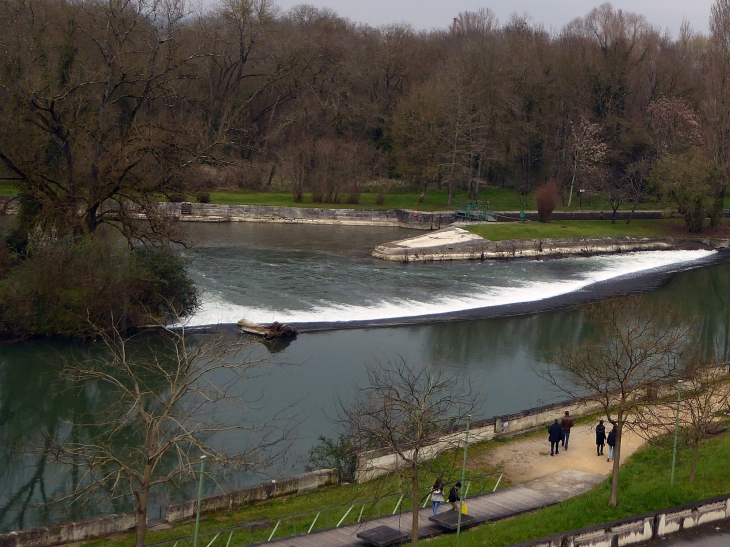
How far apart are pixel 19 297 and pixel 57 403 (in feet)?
22.8

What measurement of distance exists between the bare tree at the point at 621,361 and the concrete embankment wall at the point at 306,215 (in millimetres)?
26181

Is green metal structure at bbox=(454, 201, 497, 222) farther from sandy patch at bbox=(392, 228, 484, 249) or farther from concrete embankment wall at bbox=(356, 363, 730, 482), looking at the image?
concrete embankment wall at bbox=(356, 363, 730, 482)

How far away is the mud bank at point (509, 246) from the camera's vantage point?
5116 cm

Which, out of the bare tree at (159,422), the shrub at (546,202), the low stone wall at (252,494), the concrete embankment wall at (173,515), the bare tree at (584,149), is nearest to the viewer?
the bare tree at (159,422)

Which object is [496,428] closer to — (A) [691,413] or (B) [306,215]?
(A) [691,413]

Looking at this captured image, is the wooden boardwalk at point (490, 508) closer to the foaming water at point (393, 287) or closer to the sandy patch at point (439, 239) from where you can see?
the foaming water at point (393, 287)

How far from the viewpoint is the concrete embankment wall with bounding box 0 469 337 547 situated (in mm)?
14922

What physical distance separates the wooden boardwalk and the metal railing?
1.00 feet

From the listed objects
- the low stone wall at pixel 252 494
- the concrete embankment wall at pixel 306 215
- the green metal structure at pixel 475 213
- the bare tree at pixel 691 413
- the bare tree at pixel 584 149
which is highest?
the bare tree at pixel 584 149

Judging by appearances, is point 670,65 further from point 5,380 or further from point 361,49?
point 5,380

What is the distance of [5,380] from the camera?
2656 cm

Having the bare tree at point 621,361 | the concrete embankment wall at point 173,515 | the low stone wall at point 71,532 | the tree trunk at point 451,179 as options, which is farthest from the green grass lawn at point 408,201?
the low stone wall at point 71,532

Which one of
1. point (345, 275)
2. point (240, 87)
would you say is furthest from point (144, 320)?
point (240, 87)

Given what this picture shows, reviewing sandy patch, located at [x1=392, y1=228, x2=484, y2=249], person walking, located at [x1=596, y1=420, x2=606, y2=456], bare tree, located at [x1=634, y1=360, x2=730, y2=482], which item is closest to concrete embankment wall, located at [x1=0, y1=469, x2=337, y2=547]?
person walking, located at [x1=596, y1=420, x2=606, y2=456]
